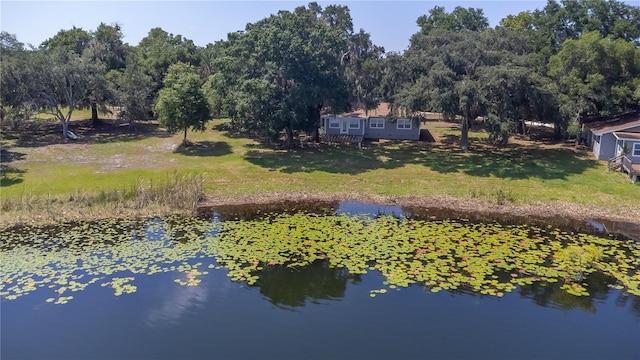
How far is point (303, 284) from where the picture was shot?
16.2m

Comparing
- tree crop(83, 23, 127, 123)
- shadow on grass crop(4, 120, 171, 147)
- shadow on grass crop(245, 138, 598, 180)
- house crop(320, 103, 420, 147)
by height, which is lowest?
shadow on grass crop(245, 138, 598, 180)

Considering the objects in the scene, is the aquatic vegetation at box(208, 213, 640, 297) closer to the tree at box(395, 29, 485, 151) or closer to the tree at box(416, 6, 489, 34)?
the tree at box(395, 29, 485, 151)

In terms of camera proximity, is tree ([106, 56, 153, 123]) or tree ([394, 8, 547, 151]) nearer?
tree ([394, 8, 547, 151])

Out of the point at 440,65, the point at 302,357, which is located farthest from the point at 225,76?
the point at 302,357

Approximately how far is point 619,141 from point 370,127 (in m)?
19.1

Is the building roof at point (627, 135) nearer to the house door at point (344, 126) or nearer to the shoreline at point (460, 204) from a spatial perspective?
the shoreline at point (460, 204)

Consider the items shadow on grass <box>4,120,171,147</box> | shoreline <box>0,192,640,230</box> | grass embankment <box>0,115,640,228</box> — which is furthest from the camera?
shadow on grass <box>4,120,171,147</box>

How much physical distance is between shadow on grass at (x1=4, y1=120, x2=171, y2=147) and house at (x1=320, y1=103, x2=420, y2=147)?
14507 millimetres

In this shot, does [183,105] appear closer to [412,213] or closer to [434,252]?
[412,213]

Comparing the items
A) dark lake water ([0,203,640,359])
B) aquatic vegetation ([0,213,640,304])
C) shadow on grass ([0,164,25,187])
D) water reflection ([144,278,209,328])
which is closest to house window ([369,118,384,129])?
aquatic vegetation ([0,213,640,304])

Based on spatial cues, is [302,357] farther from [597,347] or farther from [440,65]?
[440,65]

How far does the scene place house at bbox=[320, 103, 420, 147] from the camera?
139ft

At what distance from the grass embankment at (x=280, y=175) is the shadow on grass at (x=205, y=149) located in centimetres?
8

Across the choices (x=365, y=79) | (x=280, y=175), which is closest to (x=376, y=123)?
(x=365, y=79)
